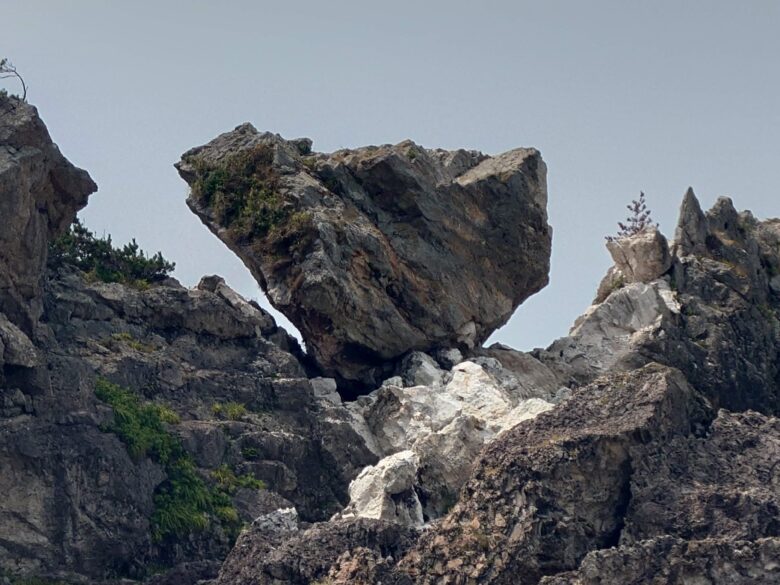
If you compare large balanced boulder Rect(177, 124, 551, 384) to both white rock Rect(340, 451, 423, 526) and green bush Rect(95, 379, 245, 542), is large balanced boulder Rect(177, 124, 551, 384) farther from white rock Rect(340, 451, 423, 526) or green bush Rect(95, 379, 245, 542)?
white rock Rect(340, 451, 423, 526)

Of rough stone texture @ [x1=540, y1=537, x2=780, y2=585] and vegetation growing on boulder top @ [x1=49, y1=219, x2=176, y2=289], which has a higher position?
vegetation growing on boulder top @ [x1=49, y1=219, x2=176, y2=289]

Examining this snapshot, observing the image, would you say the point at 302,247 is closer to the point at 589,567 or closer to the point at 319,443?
the point at 319,443

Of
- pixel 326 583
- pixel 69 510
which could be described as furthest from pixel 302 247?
pixel 326 583

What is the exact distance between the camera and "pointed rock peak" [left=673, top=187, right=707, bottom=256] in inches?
2630

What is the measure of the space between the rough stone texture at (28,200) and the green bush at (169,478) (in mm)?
3123

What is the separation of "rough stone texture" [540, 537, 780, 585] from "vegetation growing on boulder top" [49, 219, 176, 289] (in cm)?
2053

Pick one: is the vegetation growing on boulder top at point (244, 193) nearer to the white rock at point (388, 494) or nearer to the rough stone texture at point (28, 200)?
the rough stone texture at point (28, 200)

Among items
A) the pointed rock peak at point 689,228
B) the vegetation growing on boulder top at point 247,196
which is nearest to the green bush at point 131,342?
the vegetation growing on boulder top at point 247,196

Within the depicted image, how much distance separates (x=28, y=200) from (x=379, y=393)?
11307 millimetres

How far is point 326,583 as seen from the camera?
1753 inches

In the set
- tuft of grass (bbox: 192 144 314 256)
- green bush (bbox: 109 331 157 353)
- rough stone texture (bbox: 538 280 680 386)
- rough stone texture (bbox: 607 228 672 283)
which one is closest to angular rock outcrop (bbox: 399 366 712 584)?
green bush (bbox: 109 331 157 353)

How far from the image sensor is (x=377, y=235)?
61.2 m

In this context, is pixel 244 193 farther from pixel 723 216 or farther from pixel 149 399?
pixel 723 216

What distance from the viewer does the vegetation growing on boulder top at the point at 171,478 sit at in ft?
168
